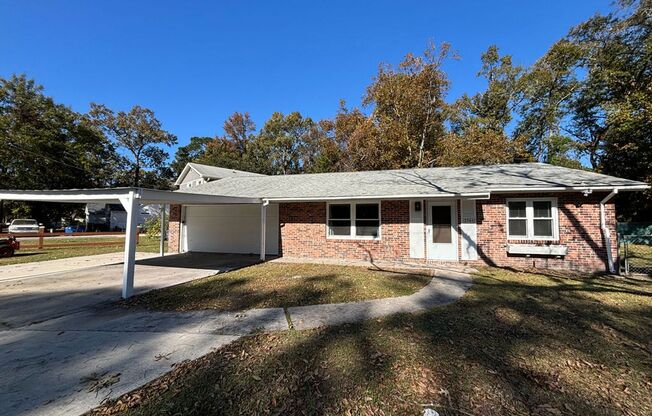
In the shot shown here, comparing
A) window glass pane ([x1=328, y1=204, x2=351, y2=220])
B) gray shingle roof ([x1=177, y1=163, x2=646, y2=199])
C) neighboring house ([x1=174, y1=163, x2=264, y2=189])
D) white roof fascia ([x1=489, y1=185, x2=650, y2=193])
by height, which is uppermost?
neighboring house ([x1=174, y1=163, x2=264, y2=189])

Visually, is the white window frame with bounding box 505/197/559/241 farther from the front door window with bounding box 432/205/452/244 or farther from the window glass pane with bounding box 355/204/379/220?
the window glass pane with bounding box 355/204/379/220

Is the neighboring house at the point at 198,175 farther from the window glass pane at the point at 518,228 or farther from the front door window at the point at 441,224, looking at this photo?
the window glass pane at the point at 518,228

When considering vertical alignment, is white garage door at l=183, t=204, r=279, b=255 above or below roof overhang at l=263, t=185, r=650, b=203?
below

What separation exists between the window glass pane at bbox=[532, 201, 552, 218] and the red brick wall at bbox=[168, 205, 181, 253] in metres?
13.7

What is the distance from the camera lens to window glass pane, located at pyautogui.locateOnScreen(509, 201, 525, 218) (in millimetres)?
9633

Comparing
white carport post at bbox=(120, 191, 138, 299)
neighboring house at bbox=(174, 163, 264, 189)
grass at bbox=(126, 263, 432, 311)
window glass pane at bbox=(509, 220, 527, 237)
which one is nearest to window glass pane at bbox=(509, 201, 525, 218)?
window glass pane at bbox=(509, 220, 527, 237)

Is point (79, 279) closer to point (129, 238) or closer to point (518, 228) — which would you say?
point (129, 238)

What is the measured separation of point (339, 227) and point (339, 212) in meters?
0.55

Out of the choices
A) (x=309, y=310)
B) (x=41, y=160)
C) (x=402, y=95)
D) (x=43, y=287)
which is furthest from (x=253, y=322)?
(x=41, y=160)

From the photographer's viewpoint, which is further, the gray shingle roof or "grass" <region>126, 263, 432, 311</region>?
the gray shingle roof

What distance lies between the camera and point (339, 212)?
37.8ft

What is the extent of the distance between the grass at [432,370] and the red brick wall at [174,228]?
11.4 metres

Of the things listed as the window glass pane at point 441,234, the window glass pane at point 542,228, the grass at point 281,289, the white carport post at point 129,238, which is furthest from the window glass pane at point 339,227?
the white carport post at point 129,238

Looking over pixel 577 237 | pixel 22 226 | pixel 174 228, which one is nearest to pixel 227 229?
pixel 174 228
